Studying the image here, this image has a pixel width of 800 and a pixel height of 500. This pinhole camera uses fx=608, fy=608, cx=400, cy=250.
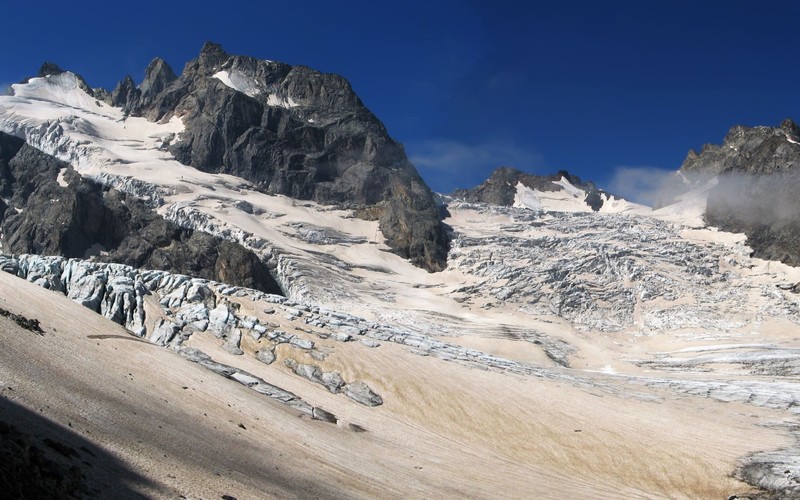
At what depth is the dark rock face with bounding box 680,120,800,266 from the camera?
116 m

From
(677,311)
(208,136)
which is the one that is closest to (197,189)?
(208,136)

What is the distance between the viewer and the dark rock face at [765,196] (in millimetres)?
116500

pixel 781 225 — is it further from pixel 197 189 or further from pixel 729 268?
pixel 197 189

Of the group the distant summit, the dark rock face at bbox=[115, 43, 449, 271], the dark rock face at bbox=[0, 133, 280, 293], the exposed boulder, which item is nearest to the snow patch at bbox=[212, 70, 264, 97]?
the dark rock face at bbox=[115, 43, 449, 271]

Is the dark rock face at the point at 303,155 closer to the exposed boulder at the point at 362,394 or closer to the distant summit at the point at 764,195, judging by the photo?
the distant summit at the point at 764,195

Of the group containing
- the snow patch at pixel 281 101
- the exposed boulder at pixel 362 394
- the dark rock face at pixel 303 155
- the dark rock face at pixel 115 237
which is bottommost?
the exposed boulder at pixel 362 394

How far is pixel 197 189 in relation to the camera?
482ft

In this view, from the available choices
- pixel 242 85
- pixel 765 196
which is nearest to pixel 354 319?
pixel 765 196

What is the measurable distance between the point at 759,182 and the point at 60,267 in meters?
137

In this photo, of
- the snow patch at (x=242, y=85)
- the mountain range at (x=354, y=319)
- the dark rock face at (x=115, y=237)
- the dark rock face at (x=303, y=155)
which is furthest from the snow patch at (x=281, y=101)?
the dark rock face at (x=115, y=237)

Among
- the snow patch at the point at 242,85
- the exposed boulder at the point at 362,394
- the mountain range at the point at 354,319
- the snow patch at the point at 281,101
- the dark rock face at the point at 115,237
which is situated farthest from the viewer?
the snow patch at the point at 242,85

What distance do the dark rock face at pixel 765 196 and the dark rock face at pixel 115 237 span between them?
95079mm

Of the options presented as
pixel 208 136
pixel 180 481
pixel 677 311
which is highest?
pixel 208 136

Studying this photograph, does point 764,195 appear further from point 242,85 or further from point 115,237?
point 242,85
